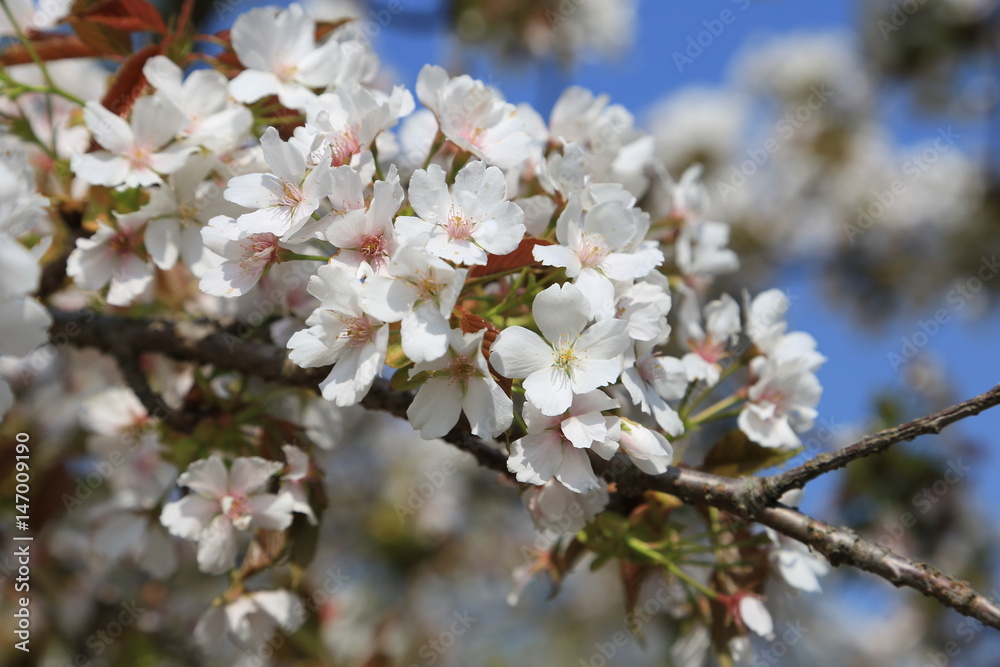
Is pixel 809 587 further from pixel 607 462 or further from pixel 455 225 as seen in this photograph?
pixel 455 225

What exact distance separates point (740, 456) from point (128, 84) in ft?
4.51

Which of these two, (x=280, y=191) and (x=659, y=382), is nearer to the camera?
(x=280, y=191)

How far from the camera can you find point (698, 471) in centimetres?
138

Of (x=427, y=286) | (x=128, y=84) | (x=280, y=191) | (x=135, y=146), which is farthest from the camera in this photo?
(x=128, y=84)

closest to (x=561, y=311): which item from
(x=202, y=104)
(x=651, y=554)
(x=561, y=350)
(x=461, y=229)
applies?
(x=561, y=350)

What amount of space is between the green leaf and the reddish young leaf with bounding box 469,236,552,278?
55 cm

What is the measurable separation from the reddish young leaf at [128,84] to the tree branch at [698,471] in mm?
460

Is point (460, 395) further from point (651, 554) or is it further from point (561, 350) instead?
point (651, 554)

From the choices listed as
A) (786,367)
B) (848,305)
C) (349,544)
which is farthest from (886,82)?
(786,367)

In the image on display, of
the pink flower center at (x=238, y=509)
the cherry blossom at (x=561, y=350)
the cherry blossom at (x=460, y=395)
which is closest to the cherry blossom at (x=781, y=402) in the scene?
the cherry blossom at (x=561, y=350)

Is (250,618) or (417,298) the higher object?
(417,298)

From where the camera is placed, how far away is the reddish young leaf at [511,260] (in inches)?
46.7

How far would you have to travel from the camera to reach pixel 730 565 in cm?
144

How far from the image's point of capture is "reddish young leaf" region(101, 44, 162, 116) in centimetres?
153
